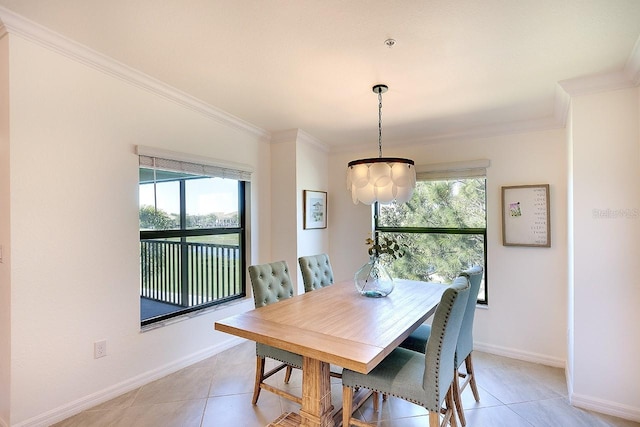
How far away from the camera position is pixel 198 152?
304 centimetres

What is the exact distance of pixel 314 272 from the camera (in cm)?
300

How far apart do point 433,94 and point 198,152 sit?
2116 mm

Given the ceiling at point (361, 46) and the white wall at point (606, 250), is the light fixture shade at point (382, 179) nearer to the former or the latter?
the ceiling at point (361, 46)

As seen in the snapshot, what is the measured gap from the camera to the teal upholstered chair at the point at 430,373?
→ 5.40 ft

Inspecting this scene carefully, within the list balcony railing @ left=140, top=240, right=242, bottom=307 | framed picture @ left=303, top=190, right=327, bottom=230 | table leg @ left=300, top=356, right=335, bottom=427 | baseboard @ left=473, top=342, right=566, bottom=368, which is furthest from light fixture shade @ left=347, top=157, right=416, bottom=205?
baseboard @ left=473, top=342, right=566, bottom=368

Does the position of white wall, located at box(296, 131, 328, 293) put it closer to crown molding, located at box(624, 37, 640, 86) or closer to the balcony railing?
the balcony railing

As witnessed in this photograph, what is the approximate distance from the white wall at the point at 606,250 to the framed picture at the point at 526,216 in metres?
0.77

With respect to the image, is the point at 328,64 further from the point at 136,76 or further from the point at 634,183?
the point at 634,183

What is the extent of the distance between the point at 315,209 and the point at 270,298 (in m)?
1.78

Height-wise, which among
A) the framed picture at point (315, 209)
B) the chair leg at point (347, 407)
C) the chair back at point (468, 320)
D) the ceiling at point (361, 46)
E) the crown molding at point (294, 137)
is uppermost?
the ceiling at point (361, 46)

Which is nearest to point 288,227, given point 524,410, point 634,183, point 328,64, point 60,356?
point 328,64

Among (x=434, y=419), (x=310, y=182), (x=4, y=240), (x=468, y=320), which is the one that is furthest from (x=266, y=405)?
(x=310, y=182)

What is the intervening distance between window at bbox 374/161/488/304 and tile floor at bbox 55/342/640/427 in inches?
40.4

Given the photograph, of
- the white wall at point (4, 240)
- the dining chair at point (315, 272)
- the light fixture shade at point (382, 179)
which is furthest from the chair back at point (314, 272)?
the white wall at point (4, 240)
